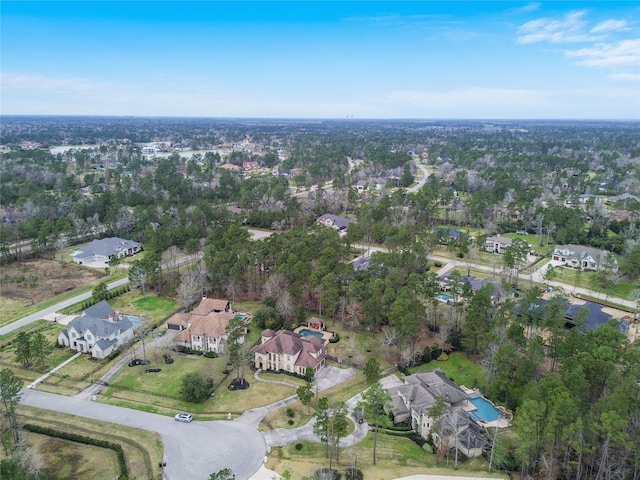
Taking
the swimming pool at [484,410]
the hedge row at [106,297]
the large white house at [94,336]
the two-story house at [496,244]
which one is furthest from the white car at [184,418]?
the two-story house at [496,244]

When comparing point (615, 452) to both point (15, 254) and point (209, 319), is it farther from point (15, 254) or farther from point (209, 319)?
point (15, 254)

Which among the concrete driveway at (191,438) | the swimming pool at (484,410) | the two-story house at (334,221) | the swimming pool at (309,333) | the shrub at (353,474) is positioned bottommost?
the swimming pool at (484,410)

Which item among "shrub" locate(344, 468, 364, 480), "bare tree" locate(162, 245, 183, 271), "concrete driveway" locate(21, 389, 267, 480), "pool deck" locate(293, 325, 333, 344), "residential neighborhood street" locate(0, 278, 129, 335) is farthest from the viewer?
"bare tree" locate(162, 245, 183, 271)

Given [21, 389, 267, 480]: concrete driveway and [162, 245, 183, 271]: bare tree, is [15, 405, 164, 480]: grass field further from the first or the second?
[162, 245, 183, 271]: bare tree

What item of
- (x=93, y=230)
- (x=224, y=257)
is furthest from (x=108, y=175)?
(x=224, y=257)

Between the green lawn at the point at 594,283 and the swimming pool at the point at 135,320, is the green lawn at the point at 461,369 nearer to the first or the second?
the green lawn at the point at 594,283

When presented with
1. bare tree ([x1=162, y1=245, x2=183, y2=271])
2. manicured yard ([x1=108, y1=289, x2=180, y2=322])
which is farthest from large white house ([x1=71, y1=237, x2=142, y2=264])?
manicured yard ([x1=108, y1=289, x2=180, y2=322])

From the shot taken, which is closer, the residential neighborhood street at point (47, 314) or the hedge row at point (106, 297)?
the residential neighborhood street at point (47, 314)
